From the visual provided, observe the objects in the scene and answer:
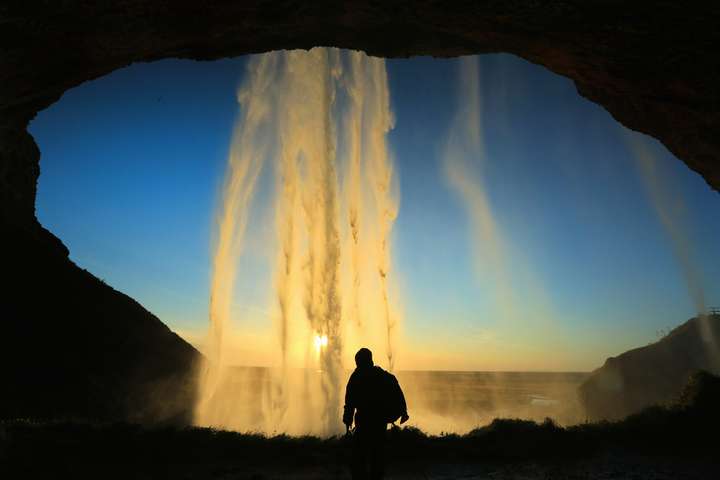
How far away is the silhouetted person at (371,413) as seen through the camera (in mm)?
6133

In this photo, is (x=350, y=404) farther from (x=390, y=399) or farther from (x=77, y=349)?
(x=77, y=349)

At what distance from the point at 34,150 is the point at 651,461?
2811 cm

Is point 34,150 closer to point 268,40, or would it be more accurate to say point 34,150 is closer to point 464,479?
point 268,40

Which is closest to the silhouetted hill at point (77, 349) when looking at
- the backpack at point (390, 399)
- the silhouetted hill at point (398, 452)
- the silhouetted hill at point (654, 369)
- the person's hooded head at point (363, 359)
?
the silhouetted hill at point (398, 452)

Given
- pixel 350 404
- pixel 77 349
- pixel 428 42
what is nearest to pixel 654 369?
pixel 428 42

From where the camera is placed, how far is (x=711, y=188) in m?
10.1

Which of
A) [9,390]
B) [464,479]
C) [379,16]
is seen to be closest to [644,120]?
[379,16]

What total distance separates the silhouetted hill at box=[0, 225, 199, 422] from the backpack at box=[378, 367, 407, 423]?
1501 centimetres

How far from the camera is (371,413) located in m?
6.18

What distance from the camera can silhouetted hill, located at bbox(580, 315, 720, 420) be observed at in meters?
30.5

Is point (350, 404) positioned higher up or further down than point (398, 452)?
higher up

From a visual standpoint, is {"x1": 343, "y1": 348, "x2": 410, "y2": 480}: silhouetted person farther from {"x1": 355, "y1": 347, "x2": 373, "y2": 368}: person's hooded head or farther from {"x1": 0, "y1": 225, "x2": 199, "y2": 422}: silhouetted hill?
{"x1": 0, "y1": 225, "x2": 199, "y2": 422}: silhouetted hill

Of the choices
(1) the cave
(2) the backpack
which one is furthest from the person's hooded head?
(1) the cave

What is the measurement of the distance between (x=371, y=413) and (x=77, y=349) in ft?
63.3
